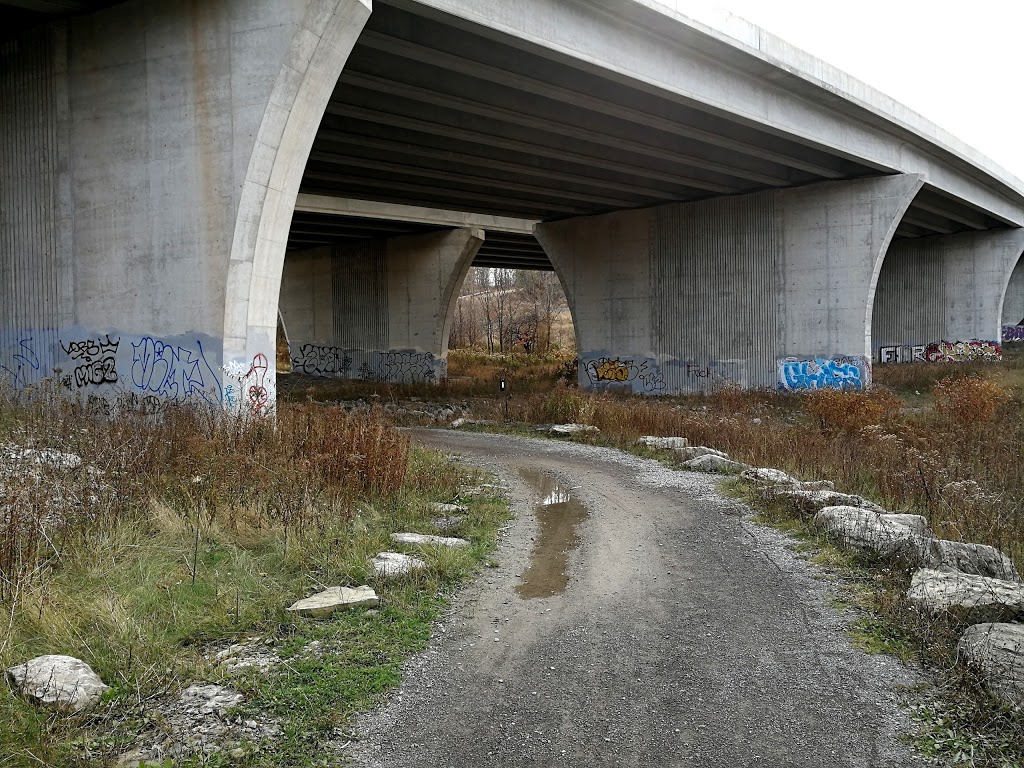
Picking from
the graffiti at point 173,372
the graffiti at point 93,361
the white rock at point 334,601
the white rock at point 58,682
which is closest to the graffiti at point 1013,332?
the graffiti at point 173,372

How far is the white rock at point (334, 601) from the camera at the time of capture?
14.4ft

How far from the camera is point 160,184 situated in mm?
10250

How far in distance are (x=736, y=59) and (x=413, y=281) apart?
16570 mm


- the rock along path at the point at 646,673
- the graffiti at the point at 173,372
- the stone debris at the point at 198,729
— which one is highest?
the graffiti at the point at 173,372

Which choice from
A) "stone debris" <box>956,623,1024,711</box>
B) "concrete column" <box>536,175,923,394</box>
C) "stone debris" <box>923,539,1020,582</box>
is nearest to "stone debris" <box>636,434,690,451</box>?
"stone debris" <box>923,539,1020,582</box>

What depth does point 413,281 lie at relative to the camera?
29.3 meters

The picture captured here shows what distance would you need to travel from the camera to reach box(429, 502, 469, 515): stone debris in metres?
6.96

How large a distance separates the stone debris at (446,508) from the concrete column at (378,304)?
21.6 metres

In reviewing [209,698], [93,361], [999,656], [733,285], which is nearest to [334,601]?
[209,698]

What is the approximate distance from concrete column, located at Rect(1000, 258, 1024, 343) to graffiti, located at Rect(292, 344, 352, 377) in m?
39.1

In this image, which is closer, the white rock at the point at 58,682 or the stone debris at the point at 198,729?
the stone debris at the point at 198,729

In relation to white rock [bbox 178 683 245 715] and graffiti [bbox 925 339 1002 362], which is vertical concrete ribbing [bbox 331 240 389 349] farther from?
white rock [bbox 178 683 245 715]

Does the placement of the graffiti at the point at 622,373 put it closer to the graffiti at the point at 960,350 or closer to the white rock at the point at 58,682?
the graffiti at the point at 960,350

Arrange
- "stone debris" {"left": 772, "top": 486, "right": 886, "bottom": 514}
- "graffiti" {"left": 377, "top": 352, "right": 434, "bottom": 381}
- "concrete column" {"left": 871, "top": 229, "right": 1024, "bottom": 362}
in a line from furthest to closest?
"concrete column" {"left": 871, "top": 229, "right": 1024, "bottom": 362}, "graffiti" {"left": 377, "top": 352, "right": 434, "bottom": 381}, "stone debris" {"left": 772, "top": 486, "right": 886, "bottom": 514}
